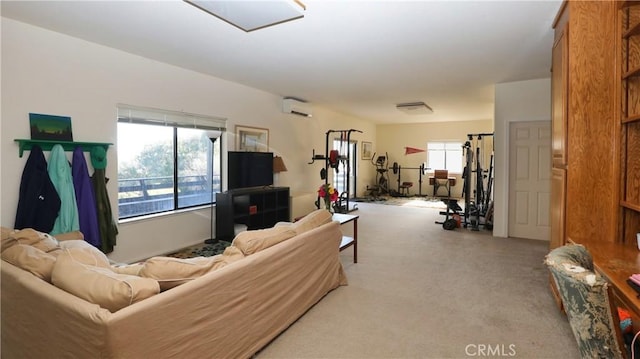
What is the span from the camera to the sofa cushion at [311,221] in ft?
8.63

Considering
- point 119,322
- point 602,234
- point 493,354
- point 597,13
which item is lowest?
point 493,354

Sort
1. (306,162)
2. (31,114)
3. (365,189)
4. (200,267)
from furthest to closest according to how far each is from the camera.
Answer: (365,189) → (306,162) → (31,114) → (200,267)

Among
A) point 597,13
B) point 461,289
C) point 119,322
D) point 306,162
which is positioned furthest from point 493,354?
point 306,162

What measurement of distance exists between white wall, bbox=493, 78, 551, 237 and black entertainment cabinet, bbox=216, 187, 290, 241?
11.8ft

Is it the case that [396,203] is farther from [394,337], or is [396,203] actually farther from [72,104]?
[72,104]

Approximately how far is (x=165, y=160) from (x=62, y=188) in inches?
53.5

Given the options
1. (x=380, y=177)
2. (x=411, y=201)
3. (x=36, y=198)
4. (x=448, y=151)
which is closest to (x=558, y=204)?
(x=36, y=198)

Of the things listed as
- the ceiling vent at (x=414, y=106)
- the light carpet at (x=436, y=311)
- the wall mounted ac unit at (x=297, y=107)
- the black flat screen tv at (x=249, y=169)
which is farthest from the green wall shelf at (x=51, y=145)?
the ceiling vent at (x=414, y=106)

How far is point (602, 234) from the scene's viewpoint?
7.29 feet

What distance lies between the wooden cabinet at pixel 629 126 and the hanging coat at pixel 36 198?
4584 millimetres

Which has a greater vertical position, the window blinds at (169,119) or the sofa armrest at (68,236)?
the window blinds at (169,119)

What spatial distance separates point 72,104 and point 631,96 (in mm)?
4736

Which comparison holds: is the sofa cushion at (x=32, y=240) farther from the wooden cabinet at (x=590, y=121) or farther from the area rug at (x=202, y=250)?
the wooden cabinet at (x=590, y=121)

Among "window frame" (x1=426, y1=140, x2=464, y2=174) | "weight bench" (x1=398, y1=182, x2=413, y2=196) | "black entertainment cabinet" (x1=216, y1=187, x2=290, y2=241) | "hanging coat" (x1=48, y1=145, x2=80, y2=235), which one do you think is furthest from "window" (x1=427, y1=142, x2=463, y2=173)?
"hanging coat" (x1=48, y1=145, x2=80, y2=235)
